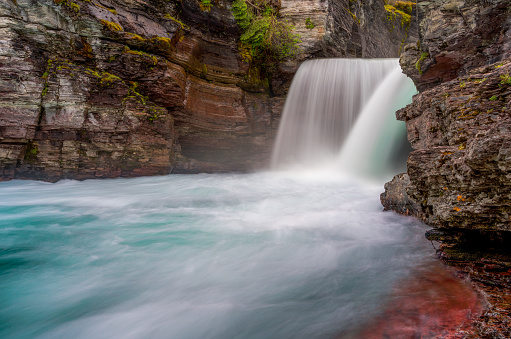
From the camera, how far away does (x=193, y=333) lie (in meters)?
2.32

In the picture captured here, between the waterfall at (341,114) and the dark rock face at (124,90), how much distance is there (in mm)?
999

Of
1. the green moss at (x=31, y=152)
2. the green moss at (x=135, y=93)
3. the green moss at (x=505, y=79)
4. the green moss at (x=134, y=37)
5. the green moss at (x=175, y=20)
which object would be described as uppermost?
the green moss at (x=175, y=20)

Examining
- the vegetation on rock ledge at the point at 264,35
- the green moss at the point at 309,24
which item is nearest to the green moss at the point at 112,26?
the vegetation on rock ledge at the point at 264,35

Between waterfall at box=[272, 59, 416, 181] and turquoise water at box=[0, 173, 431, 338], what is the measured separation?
4.36 meters

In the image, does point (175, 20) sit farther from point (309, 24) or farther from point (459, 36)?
point (459, 36)

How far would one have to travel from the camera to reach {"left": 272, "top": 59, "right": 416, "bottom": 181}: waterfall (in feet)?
33.5

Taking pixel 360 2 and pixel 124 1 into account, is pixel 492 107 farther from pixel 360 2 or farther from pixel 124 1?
pixel 360 2

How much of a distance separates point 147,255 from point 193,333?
1832 millimetres

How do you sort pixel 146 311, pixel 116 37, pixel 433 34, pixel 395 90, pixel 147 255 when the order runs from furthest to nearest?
pixel 395 90
pixel 116 37
pixel 433 34
pixel 147 255
pixel 146 311

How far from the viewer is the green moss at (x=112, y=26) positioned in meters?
8.21

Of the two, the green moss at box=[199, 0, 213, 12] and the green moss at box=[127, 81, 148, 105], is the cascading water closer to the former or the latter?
the green moss at box=[127, 81, 148, 105]

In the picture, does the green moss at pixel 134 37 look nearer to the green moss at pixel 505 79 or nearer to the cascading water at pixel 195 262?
the cascading water at pixel 195 262

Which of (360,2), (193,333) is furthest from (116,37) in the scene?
(360,2)

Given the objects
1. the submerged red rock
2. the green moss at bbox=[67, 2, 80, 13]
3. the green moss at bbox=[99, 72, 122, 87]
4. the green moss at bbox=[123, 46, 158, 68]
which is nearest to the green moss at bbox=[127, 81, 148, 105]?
the green moss at bbox=[99, 72, 122, 87]
